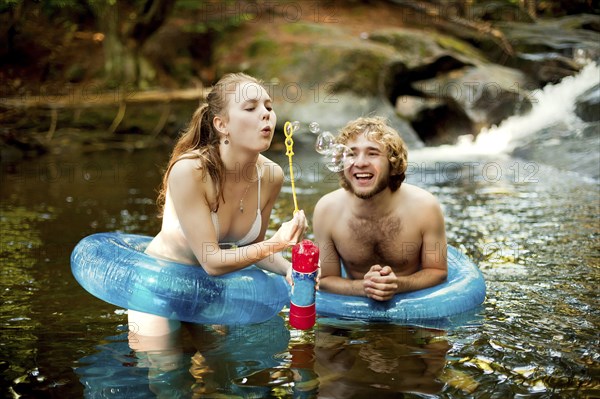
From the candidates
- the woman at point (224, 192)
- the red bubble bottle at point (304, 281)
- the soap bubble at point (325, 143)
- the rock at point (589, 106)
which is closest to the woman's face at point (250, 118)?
the woman at point (224, 192)

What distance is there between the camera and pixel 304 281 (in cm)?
320

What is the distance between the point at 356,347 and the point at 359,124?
50.8 inches

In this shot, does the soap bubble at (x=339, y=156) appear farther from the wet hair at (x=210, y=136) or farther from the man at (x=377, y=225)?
the wet hair at (x=210, y=136)

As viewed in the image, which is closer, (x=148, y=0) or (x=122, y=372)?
(x=122, y=372)

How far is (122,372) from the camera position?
10.5 ft

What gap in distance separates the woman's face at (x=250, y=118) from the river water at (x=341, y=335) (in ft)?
3.58

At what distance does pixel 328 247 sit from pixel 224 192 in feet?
2.98

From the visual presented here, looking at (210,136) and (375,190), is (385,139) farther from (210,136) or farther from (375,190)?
(210,136)

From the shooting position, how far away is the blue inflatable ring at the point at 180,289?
3518mm

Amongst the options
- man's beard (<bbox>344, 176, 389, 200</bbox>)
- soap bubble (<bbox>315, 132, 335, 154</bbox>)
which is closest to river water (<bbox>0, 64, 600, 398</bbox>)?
man's beard (<bbox>344, 176, 389, 200</bbox>)

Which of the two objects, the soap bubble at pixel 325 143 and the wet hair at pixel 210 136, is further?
the soap bubble at pixel 325 143

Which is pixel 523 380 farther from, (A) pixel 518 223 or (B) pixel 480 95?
(B) pixel 480 95

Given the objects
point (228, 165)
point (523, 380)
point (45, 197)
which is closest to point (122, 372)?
point (228, 165)

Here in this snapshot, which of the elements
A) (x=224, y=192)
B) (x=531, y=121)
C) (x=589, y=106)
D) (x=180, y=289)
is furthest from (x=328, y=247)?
(x=531, y=121)
